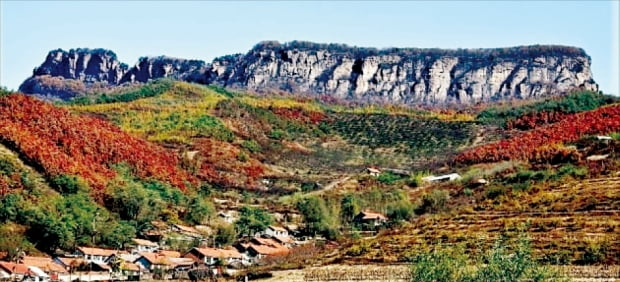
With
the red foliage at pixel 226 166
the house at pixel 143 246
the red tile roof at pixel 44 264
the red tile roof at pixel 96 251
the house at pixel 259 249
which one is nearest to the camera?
the red tile roof at pixel 44 264

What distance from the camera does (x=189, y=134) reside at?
118438 millimetres

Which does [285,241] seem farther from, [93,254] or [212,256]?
[93,254]

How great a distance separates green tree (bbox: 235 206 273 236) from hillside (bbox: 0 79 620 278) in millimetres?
157

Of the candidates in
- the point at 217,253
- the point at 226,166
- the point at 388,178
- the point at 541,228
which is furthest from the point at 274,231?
the point at 226,166

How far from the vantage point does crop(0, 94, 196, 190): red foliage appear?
7644 centimetres

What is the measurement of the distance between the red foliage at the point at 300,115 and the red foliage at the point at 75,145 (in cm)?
4517

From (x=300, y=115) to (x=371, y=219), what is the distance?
242 feet

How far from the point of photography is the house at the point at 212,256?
6035cm

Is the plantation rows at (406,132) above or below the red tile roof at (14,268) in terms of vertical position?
below

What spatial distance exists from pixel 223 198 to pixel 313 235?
16.5 metres

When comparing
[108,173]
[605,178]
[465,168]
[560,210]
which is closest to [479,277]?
[560,210]

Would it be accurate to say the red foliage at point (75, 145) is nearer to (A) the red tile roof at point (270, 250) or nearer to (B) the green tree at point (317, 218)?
(B) the green tree at point (317, 218)

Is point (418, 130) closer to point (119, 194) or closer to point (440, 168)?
point (440, 168)

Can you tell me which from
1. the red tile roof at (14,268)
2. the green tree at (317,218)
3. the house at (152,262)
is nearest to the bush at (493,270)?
the red tile roof at (14,268)
